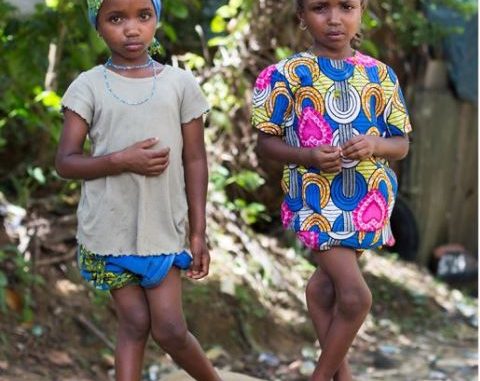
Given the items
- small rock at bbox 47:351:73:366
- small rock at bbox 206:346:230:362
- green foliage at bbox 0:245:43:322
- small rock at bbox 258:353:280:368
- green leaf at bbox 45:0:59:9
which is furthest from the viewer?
small rock at bbox 258:353:280:368

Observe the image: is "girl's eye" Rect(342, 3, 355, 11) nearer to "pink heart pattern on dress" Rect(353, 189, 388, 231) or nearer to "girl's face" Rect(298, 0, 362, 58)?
"girl's face" Rect(298, 0, 362, 58)

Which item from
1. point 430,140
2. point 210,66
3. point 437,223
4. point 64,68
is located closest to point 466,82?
point 430,140

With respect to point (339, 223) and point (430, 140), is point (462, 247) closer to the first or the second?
point (430, 140)

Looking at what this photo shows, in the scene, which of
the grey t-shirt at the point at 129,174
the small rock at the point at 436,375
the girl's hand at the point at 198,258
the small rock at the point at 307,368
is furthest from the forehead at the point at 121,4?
the small rock at the point at 436,375

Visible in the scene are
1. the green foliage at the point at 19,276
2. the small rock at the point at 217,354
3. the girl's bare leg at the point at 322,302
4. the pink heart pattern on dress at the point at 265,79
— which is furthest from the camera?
the small rock at the point at 217,354

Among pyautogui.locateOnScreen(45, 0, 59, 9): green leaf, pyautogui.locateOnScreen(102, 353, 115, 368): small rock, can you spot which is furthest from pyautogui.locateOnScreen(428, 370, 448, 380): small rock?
pyautogui.locateOnScreen(45, 0, 59, 9): green leaf

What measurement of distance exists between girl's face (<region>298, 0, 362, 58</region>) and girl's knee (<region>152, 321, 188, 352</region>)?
1106 mm

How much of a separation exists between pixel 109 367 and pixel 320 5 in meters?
2.64

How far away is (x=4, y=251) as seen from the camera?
18.4 feet

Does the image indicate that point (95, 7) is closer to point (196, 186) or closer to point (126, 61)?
point (126, 61)

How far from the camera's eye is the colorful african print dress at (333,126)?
3.46 metres

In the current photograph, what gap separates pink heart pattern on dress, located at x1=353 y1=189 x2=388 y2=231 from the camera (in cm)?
348

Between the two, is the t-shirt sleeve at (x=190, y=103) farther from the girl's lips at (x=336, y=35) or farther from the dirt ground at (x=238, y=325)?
the dirt ground at (x=238, y=325)

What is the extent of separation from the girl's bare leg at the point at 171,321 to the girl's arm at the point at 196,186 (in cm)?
10
